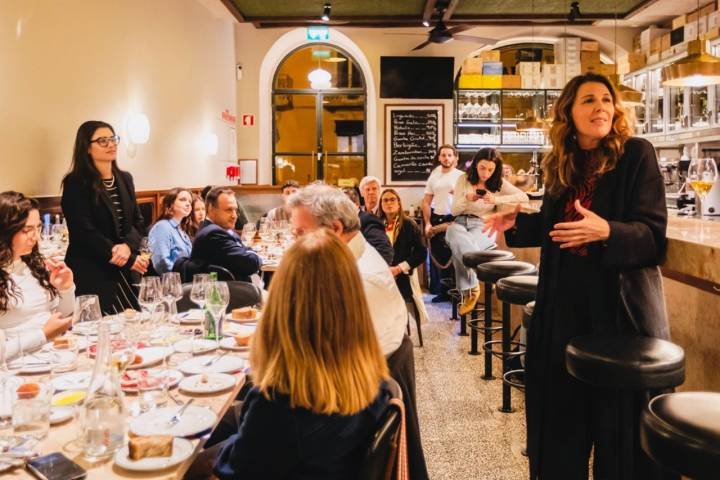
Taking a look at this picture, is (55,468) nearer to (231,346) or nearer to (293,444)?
(293,444)

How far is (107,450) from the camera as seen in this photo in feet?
5.06

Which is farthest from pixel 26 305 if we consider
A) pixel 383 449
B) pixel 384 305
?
pixel 383 449

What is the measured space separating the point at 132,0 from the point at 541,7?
206 inches

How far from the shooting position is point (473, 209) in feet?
19.5

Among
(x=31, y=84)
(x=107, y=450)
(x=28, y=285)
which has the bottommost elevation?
(x=107, y=450)

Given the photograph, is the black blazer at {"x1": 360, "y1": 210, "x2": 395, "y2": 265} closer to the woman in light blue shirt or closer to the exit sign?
the woman in light blue shirt

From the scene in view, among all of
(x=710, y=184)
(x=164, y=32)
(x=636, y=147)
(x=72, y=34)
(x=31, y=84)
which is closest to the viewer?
(x=636, y=147)

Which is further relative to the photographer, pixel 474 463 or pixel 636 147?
pixel 474 463

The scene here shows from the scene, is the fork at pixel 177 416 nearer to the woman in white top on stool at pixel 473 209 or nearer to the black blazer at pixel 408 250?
the black blazer at pixel 408 250

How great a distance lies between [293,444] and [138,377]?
717 millimetres

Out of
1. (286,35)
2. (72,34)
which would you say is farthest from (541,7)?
(72,34)

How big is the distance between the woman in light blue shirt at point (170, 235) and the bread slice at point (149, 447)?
331 centimetres

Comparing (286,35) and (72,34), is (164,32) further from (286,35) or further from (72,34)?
(286,35)

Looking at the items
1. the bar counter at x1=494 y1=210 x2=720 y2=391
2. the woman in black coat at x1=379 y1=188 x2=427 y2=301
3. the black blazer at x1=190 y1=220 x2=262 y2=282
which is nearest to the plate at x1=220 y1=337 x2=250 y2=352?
the bar counter at x1=494 y1=210 x2=720 y2=391
